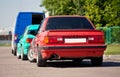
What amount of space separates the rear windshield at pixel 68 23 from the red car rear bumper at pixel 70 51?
1290mm

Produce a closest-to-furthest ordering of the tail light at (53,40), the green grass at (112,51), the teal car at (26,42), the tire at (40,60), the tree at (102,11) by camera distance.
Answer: the tail light at (53,40), the tire at (40,60), the teal car at (26,42), the green grass at (112,51), the tree at (102,11)

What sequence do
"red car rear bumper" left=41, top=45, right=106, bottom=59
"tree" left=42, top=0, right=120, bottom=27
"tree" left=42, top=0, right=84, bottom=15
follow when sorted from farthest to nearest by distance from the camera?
"tree" left=42, top=0, right=84, bottom=15 → "tree" left=42, top=0, right=120, bottom=27 → "red car rear bumper" left=41, top=45, right=106, bottom=59

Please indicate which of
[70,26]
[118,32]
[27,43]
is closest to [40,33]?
[70,26]

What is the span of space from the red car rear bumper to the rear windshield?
→ 1290 millimetres

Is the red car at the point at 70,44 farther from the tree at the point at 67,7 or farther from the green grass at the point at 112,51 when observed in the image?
the tree at the point at 67,7

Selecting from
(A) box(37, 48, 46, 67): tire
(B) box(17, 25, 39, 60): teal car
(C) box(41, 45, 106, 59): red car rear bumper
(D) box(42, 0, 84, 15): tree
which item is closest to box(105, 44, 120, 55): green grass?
(B) box(17, 25, 39, 60): teal car

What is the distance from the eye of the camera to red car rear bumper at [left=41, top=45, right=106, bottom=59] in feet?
54.8

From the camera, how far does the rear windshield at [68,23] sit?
59.0ft

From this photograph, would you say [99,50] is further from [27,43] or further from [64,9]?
[64,9]

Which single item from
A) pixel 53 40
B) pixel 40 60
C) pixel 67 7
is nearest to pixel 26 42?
pixel 40 60

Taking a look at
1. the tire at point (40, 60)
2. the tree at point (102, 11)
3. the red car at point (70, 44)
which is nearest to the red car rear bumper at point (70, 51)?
the red car at point (70, 44)

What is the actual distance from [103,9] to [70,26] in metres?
51.7

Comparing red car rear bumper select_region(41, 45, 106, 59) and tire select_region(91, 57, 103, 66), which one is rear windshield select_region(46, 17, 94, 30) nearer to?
tire select_region(91, 57, 103, 66)

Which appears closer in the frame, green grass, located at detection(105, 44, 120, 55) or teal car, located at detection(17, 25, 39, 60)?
teal car, located at detection(17, 25, 39, 60)
